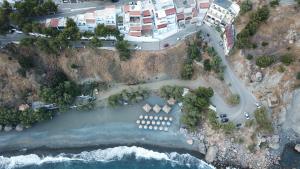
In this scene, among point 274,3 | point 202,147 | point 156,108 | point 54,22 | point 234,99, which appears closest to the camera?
point 274,3

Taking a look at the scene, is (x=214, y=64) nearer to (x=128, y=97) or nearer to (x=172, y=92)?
(x=172, y=92)

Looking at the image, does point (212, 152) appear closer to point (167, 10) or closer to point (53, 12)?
point (167, 10)

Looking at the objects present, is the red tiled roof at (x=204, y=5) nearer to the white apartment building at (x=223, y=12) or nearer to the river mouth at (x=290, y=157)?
the white apartment building at (x=223, y=12)

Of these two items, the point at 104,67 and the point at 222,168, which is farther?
the point at 104,67

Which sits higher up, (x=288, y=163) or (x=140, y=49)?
(x=140, y=49)

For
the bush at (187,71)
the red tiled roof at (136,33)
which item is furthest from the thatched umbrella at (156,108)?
the red tiled roof at (136,33)

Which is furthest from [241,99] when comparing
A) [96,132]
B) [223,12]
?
[96,132]

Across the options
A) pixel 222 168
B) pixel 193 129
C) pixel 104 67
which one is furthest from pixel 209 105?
pixel 104 67
